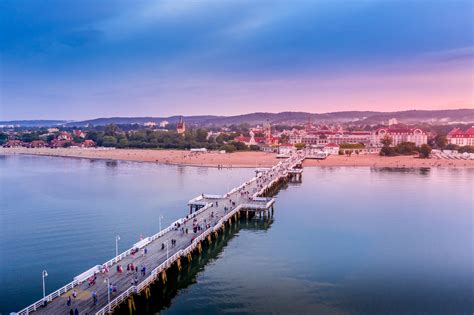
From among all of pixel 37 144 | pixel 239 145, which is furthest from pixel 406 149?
pixel 37 144

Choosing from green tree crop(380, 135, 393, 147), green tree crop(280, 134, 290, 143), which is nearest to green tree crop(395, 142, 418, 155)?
green tree crop(380, 135, 393, 147)

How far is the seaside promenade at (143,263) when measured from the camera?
17609 mm

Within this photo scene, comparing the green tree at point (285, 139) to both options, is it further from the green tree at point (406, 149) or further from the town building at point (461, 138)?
the town building at point (461, 138)

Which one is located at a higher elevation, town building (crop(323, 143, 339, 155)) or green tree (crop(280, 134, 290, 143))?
green tree (crop(280, 134, 290, 143))

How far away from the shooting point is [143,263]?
22438mm

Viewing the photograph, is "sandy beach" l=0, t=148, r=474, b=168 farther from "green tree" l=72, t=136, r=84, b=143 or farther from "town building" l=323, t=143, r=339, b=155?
"green tree" l=72, t=136, r=84, b=143

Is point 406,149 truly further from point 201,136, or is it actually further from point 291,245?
point 291,245

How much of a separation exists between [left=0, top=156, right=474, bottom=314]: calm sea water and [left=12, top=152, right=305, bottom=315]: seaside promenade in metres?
1.60

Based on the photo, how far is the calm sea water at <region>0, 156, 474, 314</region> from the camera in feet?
69.3

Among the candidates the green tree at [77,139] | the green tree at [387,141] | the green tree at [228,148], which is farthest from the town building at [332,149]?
the green tree at [77,139]

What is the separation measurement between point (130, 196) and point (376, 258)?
87.3 ft

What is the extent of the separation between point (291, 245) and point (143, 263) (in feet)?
34.6

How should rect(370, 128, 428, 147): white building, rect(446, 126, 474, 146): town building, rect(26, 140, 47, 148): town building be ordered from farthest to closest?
1. rect(26, 140, 47, 148): town building
2. rect(370, 128, 428, 147): white building
3. rect(446, 126, 474, 146): town building

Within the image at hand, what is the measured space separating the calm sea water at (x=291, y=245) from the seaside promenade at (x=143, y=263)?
63.1 inches
